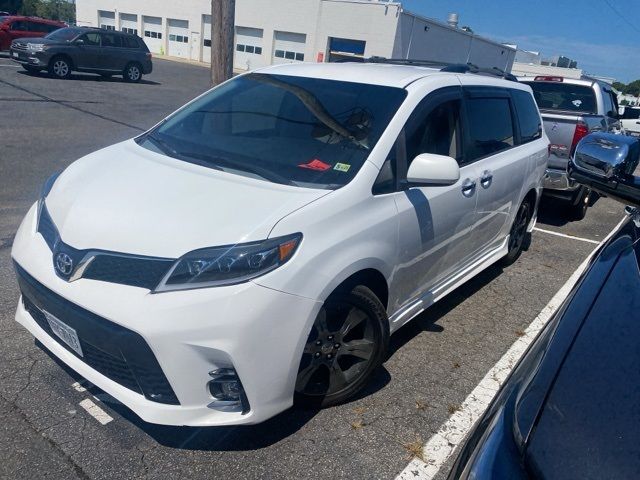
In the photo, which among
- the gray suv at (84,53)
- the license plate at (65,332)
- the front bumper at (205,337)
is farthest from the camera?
the gray suv at (84,53)

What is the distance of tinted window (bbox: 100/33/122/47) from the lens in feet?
65.7

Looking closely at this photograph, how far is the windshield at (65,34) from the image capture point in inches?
743

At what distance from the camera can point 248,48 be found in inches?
1683

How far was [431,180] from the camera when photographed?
10.4 feet

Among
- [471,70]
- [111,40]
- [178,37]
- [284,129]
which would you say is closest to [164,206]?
[284,129]

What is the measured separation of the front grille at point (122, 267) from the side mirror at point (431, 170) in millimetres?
1478

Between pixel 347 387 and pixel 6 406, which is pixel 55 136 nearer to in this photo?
pixel 6 406

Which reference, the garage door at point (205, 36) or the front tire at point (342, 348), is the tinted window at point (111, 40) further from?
the garage door at point (205, 36)

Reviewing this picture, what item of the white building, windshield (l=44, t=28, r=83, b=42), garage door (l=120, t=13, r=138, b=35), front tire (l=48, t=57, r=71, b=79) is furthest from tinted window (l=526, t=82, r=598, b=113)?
garage door (l=120, t=13, r=138, b=35)

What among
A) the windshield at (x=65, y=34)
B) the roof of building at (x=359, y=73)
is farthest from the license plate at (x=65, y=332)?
the windshield at (x=65, y=34)

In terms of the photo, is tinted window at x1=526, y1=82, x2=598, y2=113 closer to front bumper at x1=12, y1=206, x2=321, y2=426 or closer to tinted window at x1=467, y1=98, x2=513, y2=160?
tinted window at x1=467, y1=98, x2=513, y2=160

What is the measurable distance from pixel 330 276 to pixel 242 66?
1700 inches

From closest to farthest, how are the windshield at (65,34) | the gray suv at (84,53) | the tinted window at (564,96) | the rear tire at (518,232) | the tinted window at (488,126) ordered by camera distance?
1. the tinted window at (488,126)
2. the rear tire at (518,232)
3. the tinted window at (564,96)
4. the gray suv at (84,53)
5. the windshield at (65,34)

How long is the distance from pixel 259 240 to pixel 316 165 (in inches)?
32.3
